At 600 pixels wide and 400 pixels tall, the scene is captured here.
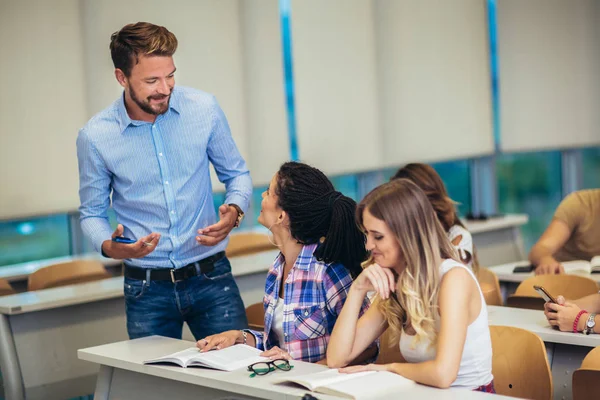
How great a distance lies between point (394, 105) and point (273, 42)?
4.32ft

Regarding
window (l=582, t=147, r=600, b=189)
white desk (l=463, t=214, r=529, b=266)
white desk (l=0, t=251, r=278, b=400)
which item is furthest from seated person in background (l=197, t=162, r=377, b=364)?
window (l=582, t=147, r=600, b=189)

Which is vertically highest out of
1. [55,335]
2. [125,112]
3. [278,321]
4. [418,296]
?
[125,112]

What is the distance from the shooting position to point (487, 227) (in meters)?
6.88

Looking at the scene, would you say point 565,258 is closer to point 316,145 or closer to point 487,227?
point 487,227

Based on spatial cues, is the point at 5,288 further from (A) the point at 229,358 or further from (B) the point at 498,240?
(B) the point at 498,240

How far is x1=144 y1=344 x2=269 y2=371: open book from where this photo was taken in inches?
110

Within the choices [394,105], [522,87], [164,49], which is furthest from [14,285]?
[522,87]

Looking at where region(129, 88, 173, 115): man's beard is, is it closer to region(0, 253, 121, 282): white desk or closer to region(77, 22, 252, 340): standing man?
region(77, 22, 252, 340): standing man

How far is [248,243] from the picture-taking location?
6180mm

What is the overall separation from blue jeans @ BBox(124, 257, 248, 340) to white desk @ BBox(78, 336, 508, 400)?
0.12m

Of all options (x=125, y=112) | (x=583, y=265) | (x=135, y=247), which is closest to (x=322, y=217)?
(x=135, y=247)

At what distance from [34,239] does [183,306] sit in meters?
3.01

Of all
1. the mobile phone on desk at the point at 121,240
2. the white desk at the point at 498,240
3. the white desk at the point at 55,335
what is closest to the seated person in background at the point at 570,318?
the mobile phone on desk at the point at 121,240

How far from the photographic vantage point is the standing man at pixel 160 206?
342cm
